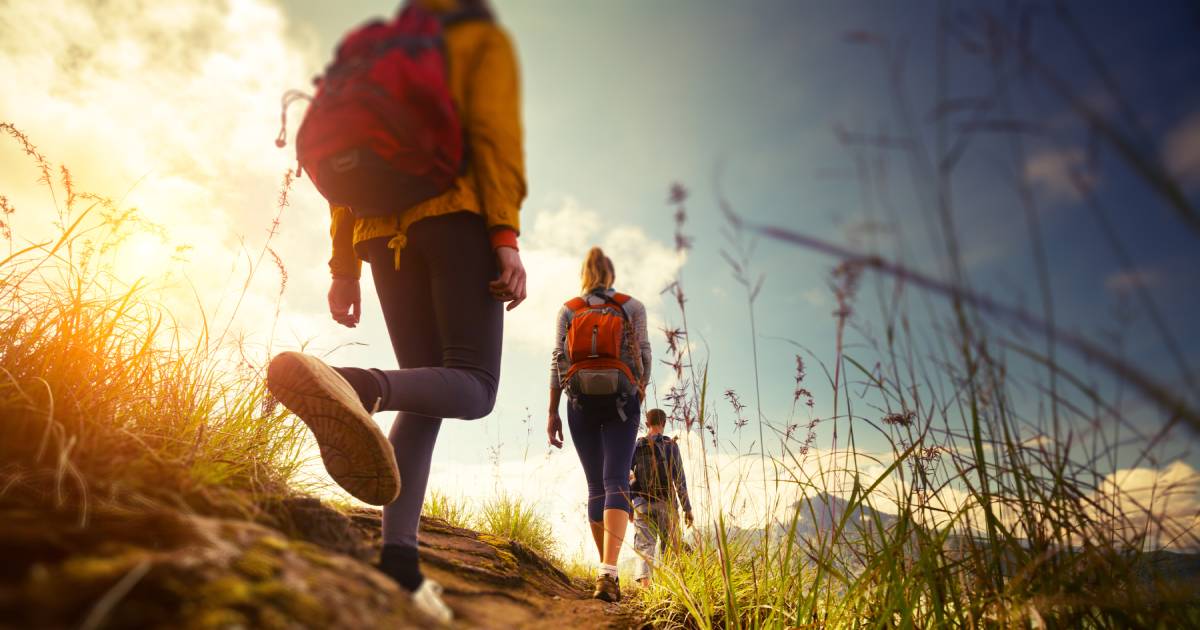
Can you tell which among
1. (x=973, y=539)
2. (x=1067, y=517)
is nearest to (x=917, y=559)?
(x=973, y=539)

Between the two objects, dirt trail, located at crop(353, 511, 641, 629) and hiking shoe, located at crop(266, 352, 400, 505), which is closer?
hiking shoe, located at crop(266, 352, 400, 505)

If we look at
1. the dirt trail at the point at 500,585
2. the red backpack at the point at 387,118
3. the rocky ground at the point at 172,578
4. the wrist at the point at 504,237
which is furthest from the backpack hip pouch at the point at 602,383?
the rocky ground at the point at 172,578

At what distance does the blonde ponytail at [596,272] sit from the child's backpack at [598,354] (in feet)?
1.08

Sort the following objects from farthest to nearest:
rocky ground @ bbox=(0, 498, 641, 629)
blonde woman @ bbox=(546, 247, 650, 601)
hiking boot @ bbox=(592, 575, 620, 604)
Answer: blonde woman @ bbox=(546, 247, 650, 601)
hiking boot @ bbox=(592, 575, 620, 604)
rocky ground @ bbox=(0, 498, 641, 629)

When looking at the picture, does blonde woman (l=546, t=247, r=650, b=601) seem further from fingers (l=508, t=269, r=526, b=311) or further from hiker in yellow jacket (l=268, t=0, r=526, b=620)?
hiker in yellow jacket (l=268, t=0, r=526, b=620)

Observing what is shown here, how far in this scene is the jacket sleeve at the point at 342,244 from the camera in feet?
6.20

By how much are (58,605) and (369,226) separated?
128 centimetres

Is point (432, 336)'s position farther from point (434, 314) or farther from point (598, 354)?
point (598, 354)

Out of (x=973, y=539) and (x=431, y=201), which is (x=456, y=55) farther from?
(x=973, y=539)

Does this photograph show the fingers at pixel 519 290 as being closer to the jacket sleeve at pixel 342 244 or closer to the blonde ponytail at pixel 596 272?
the jacket sleeve at pixel 342 244

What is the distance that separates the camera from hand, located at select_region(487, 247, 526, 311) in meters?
1.64

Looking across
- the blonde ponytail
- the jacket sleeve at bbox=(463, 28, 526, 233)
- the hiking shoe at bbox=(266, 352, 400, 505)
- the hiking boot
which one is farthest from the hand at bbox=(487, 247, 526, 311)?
the blonde ponytail

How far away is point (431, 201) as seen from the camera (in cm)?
157

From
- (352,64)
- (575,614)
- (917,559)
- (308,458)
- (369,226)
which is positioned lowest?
Answer: (575,614)
